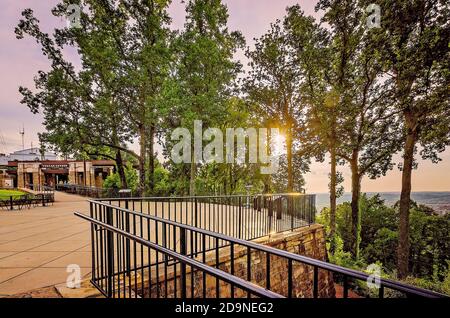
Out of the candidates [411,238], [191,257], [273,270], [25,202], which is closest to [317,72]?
[273,270]

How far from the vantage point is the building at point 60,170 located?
1117 inches

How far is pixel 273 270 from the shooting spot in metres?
5.75

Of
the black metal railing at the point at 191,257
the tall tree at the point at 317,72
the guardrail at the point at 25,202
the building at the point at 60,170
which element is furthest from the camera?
the building at the point at 60,170

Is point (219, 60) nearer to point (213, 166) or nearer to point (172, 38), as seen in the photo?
point (172, 38)

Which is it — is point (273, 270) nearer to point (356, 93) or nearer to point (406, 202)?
point (406, 202)

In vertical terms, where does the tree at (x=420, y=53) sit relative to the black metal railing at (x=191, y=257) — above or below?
above

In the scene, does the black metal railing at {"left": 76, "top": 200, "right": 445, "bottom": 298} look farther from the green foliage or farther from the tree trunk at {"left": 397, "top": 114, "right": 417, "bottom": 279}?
the green foliage

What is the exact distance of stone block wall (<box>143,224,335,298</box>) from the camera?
3855 mm

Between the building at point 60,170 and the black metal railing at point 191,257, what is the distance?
2782 centimetres

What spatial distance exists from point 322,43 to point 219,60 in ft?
23.2

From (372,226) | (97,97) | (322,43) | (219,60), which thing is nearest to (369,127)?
(322,43)

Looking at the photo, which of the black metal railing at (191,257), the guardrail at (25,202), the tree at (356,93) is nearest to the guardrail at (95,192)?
the guardrail at (25,202)

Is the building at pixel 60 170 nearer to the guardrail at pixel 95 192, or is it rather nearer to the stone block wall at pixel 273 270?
the guardrail at pixel 95 192
